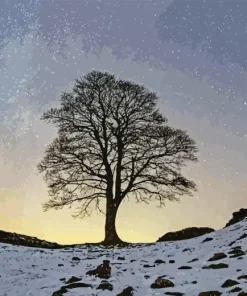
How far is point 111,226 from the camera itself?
3005 centimetres

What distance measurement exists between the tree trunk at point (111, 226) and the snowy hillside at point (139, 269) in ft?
15.1

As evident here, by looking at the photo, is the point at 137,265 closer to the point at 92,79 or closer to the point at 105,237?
the point at 105,237

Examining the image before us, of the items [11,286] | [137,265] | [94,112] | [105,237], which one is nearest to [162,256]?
[137,265]

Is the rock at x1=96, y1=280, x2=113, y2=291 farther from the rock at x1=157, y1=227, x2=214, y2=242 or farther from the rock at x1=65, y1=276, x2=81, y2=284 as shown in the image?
the rock at x1=157, y1=227, x2=214, y2=242

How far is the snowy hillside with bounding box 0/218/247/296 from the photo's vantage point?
14.8 m

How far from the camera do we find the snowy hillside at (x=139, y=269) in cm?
1481

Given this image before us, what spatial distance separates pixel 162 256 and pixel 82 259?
3684mm

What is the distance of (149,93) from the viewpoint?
107ft

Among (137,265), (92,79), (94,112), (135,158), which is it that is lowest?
(137,265)

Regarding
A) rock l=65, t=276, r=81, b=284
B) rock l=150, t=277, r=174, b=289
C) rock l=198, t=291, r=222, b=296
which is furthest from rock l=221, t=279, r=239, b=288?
rock l=65, t=276, r=81, b=284

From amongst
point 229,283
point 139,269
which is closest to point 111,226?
point 139,269

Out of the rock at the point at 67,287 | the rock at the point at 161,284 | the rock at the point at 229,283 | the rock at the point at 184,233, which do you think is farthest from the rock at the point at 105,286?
the rock at the point at 184,233

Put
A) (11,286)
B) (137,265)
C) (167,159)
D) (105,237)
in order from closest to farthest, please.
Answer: (11,286) → (137,265) → (105,237) → (167,159)

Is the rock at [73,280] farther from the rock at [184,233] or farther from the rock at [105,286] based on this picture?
the rock at [184,233]
